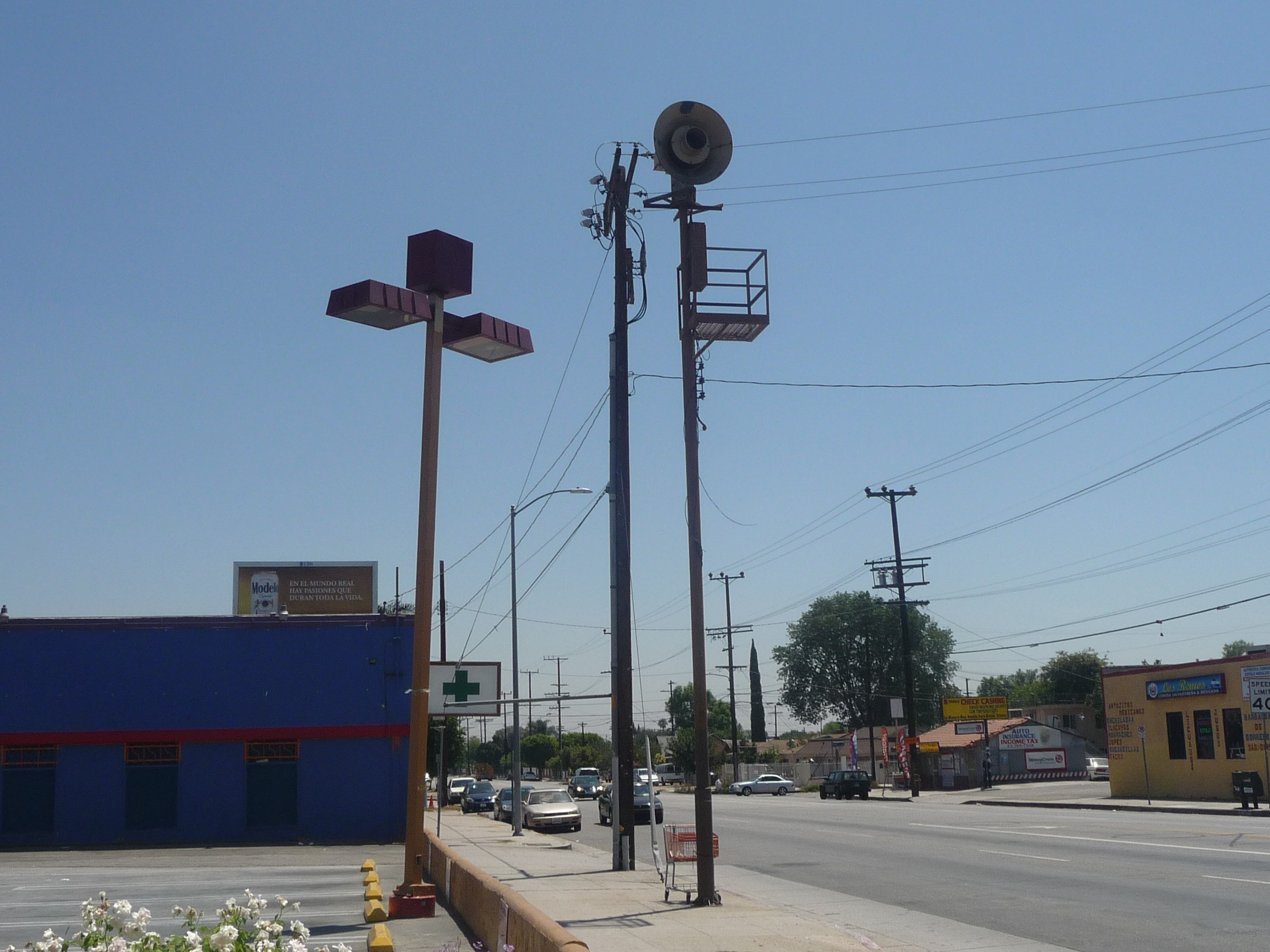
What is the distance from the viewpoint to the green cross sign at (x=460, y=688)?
2144 cm

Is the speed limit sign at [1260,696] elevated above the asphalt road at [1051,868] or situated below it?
above

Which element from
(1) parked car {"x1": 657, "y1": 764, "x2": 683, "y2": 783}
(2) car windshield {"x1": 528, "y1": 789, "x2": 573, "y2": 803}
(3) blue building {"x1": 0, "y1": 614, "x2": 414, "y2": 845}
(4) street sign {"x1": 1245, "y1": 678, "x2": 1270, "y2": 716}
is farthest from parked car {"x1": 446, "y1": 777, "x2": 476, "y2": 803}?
(4) street sign {"x1": 1245, "y1": 678, "x2": 1270, "y2": 716}

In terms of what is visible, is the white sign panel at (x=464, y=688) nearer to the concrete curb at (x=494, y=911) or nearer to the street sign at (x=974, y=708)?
the concrete curb at (x=494, y=911)

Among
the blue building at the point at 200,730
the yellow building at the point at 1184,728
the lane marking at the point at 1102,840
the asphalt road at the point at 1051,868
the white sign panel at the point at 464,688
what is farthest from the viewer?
the yellow building at the point at 1184,728

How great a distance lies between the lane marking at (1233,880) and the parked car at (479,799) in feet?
140

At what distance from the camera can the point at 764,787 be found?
76.6 meters

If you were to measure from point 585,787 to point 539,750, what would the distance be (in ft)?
334

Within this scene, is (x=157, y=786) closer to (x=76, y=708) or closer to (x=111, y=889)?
(x=76, y=708)

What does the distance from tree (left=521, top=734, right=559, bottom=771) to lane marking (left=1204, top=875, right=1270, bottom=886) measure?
152992mm

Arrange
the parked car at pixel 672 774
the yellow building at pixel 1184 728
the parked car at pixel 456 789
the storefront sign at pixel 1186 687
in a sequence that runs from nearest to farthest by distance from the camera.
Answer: the yellow building at pixel 1184 728 < the storefront sign at pixel 1186 687 < the parked car at pixel 456 789 < the parked car at pixel 672 774

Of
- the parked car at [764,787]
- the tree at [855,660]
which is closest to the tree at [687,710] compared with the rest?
the tree at [855,660]

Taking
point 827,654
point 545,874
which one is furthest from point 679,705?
point 545,874

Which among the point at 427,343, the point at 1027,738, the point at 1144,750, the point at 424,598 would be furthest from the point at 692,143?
the point at 1027,738

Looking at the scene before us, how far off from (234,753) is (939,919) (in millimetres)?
22130
